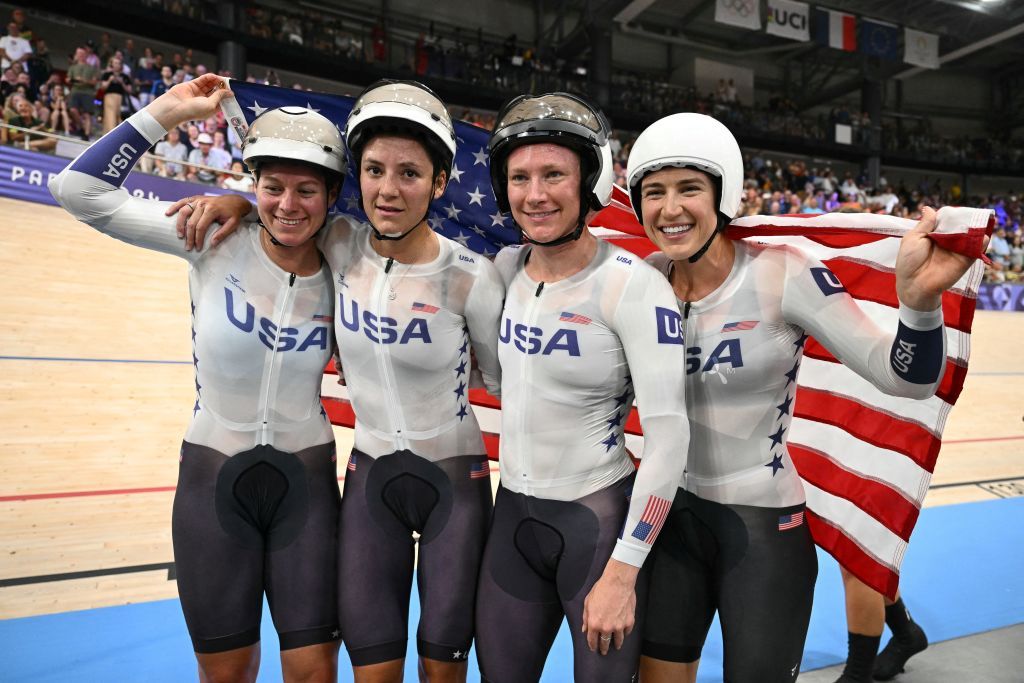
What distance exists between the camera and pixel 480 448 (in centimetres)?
247

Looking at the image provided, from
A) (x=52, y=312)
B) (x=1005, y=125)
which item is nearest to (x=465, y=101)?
(x=52, y=312)

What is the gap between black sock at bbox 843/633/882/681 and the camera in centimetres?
321

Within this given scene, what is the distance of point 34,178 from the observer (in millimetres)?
11219

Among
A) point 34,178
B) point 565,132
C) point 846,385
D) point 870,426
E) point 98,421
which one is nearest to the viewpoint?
point 565,132

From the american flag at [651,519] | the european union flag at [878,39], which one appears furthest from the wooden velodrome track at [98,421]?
the european union flag at [878,39]

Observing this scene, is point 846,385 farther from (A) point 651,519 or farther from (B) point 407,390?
(B) point 407,390

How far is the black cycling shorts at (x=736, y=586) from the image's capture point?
2092 millimetres

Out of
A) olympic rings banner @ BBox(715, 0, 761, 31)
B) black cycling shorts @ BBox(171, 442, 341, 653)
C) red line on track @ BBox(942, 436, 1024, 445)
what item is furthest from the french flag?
black cycling shorts @ BBox(171, 442, 341, 653)

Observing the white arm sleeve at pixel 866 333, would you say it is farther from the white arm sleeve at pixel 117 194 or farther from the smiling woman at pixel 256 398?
the white arm sleeve at pixel 117 194

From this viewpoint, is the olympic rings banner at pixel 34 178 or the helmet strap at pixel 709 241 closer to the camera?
the helmet strap at pixel 709 241

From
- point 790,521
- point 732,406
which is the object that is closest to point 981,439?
point 790,521

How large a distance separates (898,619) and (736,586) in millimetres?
2031

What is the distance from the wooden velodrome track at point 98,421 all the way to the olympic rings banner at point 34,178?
0.27 meters

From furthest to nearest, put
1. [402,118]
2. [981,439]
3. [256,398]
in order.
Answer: [981,439] < [256,398] < [402,118]
